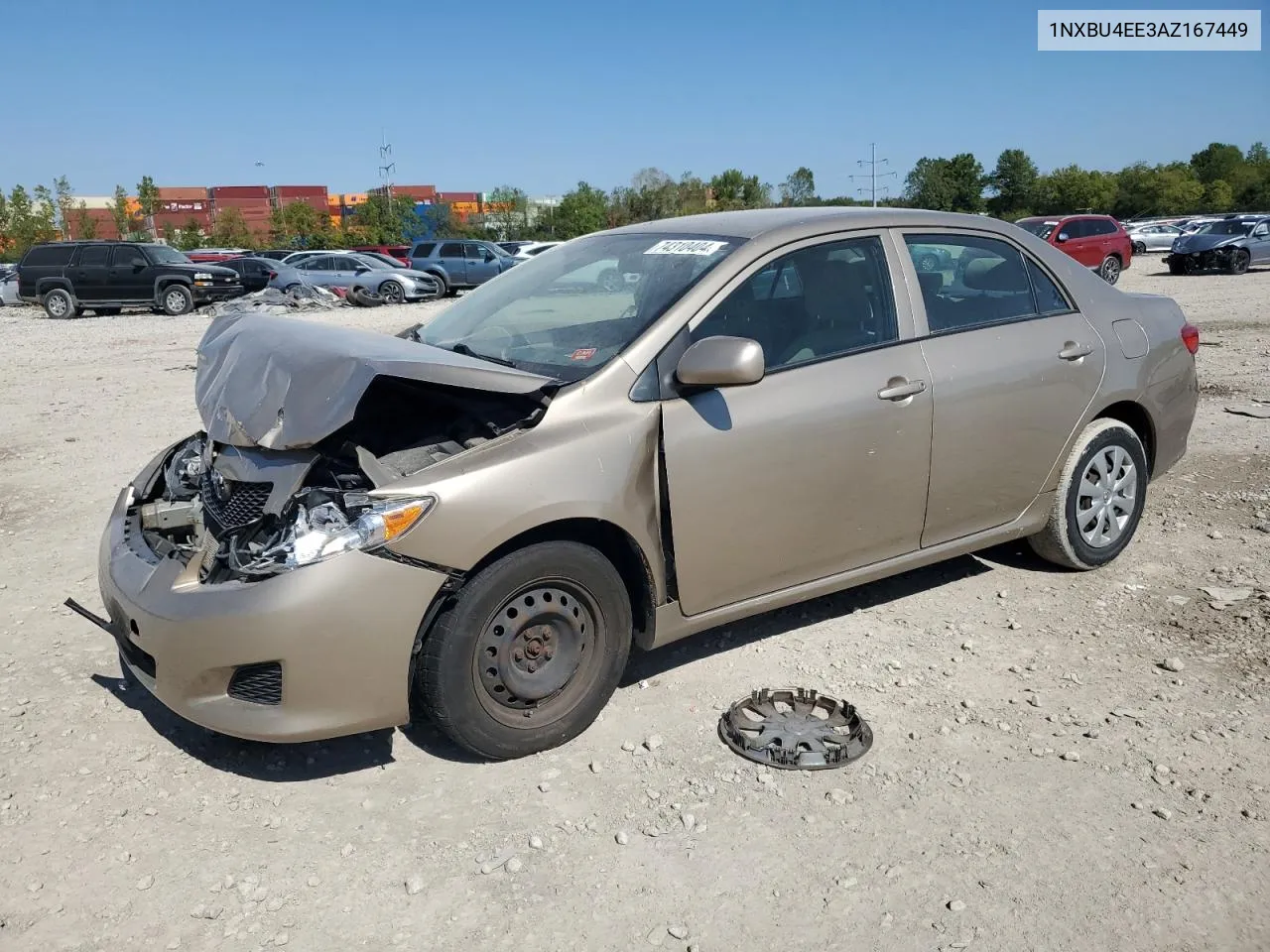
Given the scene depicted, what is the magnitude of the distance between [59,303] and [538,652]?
81.4 feet

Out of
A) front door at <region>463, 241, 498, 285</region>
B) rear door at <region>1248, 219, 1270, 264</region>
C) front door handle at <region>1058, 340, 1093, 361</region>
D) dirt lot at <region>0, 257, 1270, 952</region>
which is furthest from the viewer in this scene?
front door at <region>463, 241, 498, 285</region>

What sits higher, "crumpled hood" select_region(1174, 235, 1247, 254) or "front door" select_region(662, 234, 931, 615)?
"crumpled hood" select_region(1174, 235, 1247, 254)

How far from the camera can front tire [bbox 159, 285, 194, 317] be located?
955 inches

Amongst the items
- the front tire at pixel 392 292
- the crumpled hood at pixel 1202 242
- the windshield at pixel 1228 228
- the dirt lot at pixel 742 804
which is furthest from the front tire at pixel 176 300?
the windshield at pixel 1228 228

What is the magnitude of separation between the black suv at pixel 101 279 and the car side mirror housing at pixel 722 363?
23767mm

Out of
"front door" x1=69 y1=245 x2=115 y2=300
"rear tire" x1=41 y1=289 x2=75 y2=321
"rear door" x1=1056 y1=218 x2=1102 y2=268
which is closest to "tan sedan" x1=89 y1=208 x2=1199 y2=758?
"rear door" x1=1056 y1=218 x2=1102 y2=268

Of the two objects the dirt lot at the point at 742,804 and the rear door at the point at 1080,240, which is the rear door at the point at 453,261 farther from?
the dirt lot at the point at 742,804

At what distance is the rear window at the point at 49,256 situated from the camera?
24188 mm

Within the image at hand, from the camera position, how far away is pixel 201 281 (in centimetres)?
2498

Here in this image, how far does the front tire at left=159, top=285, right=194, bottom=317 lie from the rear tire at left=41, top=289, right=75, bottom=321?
1991mm

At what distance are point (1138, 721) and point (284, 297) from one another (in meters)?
24.6

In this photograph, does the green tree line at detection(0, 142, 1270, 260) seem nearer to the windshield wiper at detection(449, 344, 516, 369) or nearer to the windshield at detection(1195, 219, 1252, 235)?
the windshield at detection(1195, 219, 1252, 235)

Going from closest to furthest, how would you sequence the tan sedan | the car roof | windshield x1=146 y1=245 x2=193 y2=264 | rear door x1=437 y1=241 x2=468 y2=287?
1. the tan sedan
2. the car roof
3. windshield x1=146 y1=245 x2=193 y2=264
4. rear door x1=437 y1=241 x2=468 y2=287

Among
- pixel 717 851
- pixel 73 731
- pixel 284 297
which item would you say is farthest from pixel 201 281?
pixel 717 851
